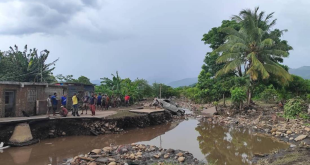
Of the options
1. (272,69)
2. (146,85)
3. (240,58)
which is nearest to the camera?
(272,69)

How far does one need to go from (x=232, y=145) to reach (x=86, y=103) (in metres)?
9.32

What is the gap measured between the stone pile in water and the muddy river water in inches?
45.4

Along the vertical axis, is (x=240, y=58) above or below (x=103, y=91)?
above

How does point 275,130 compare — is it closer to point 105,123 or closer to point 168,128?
point 168,128

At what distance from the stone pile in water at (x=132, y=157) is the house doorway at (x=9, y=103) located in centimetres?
583

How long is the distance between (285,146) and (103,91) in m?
16.8

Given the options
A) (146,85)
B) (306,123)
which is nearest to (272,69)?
(306,123)

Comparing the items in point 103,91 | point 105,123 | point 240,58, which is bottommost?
point 105,123

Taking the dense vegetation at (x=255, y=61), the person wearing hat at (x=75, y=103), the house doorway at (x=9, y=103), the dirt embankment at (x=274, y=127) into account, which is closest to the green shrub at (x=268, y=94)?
the dense vegetation at (x=255, y=61)

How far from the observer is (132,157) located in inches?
338

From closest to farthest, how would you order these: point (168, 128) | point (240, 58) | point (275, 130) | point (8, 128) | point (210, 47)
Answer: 1. point (8, 128)
2. point (275, 130)
3. point (168, 128)
4. point (240, 58)
5. point (210, 47)

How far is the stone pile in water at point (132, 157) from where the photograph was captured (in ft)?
26.3

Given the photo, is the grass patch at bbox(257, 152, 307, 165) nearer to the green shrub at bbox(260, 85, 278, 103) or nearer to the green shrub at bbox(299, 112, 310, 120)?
the green shrub at bbox(299, 112, 310, 120)

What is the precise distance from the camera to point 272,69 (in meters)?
18.7
